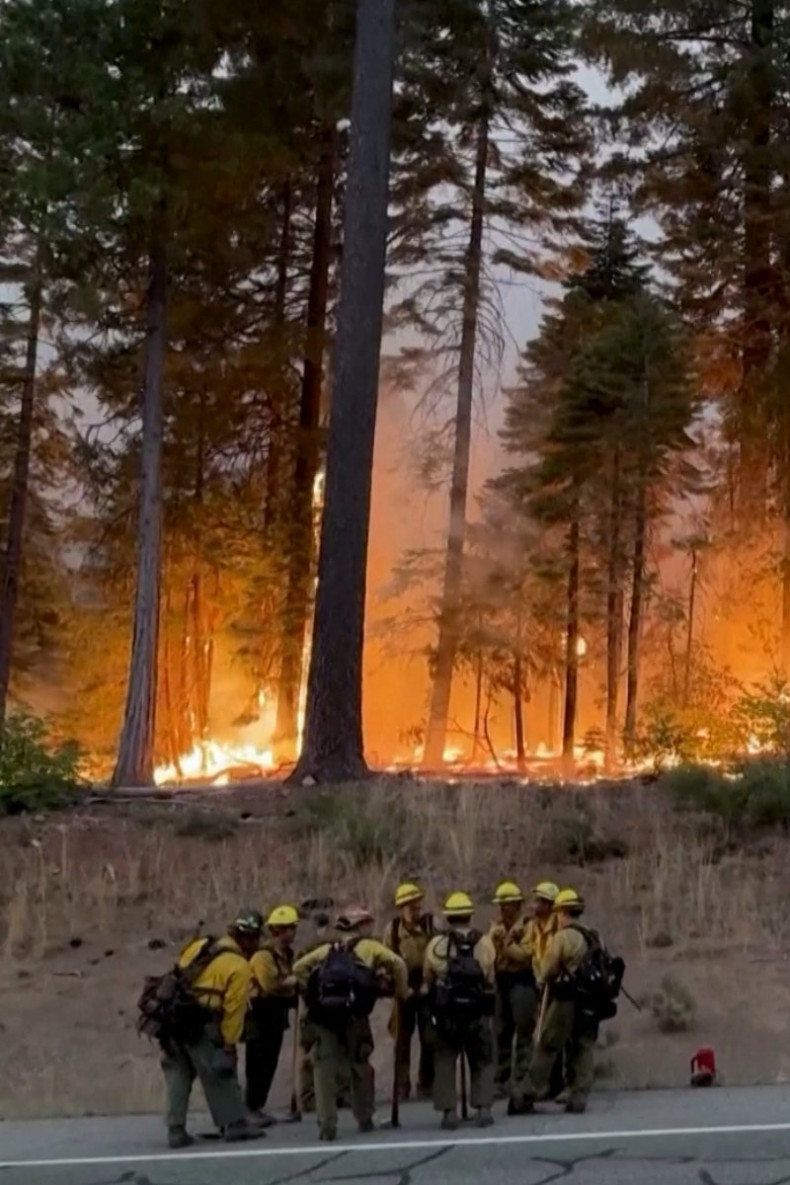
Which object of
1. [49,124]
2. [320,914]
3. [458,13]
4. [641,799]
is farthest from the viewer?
[458,13]

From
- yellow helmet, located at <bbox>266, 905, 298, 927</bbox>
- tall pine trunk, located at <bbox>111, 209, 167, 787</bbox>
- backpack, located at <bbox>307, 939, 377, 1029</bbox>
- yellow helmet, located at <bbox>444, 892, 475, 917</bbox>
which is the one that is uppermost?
tall pine trunk, located at <bbox>111, 209, 167, 787</bbox>

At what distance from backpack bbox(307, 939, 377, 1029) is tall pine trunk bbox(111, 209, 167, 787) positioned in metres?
11.7

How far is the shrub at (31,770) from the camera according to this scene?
15914 mm

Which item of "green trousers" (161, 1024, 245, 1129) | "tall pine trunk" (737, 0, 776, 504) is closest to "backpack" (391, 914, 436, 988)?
"green trousers" (161, 1024, 245, 1129)

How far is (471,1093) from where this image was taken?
8.69 meters

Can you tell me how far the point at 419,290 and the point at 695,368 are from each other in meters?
5.03

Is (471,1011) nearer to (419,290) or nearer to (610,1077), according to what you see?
(610,1077)

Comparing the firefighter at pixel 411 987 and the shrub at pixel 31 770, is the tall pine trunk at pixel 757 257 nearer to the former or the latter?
the shrub at pixel 31 770

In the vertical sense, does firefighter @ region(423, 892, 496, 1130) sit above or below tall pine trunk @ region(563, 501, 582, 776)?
below

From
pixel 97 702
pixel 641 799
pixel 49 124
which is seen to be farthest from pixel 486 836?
pixel 97 702

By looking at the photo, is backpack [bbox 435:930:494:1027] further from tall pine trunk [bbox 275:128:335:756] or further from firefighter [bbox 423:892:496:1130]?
tall pine trunk [bbox 275:128:335:756]

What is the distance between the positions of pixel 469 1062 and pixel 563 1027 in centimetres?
61

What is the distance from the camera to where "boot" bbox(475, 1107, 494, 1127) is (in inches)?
335

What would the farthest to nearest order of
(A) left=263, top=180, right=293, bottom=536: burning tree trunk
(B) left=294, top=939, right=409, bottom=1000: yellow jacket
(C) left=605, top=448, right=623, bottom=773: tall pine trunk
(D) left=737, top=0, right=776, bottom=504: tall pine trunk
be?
(A) left=263, top=180, right=293, bottom=536: burning tree trunk < (C) left=605, top=448, right=623, bottom=773: tall pine trunk < (D) left=737, top=0, right=776, bottom=504: tall pine trunk < (B) left=294, top=939, right=409, bottom=1000: yellow jacket
